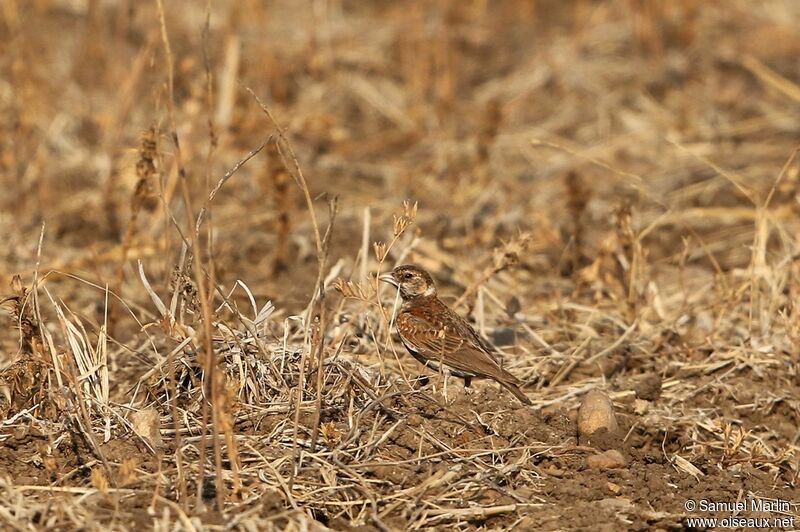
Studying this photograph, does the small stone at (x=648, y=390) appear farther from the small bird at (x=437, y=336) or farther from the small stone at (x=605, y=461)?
the small stone at (x=605, y=461)

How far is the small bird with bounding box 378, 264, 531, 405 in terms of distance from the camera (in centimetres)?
515

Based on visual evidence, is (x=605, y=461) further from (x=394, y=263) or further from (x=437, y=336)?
(x=394, y=263)

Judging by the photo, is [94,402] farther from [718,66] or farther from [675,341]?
[718,66]

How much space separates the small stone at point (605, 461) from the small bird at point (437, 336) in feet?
1.35

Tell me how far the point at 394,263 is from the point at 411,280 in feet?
2.75

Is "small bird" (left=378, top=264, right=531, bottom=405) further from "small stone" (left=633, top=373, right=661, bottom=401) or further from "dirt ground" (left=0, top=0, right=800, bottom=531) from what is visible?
"small stone" (left=633, top=373, right=661, bottom=401)

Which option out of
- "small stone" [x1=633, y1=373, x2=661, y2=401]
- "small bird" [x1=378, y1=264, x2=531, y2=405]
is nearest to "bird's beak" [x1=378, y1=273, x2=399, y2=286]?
"small bird" [x1=378, y1=264, x2=531, y2=405]

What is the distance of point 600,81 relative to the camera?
1050 centimetres

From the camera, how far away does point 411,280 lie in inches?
228

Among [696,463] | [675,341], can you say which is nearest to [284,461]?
[696,463]

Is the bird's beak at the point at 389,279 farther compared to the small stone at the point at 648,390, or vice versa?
the bird's beak at the point at 389,279

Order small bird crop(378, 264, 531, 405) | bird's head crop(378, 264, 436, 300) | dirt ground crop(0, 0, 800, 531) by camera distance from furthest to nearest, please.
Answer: bird's head crop(378, 264, 436, 300)
small bird crop(378, 264, 531, 405)
dirt ground crop(0, 0, 800, 531)

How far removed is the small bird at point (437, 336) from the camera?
5.15m

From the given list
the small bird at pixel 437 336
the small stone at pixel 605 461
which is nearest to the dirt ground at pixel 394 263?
the small stone at pixel 605 461
